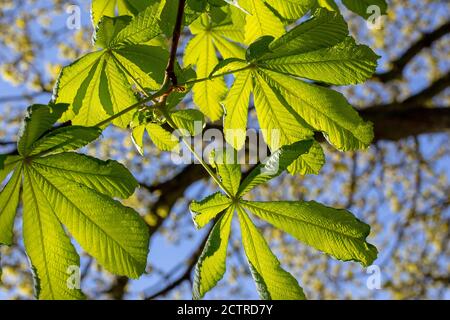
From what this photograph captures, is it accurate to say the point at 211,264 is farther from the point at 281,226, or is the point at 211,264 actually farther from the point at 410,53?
the point at 410,53

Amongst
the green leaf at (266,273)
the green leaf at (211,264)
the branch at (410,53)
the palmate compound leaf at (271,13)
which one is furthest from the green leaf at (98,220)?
the branch at (410,53)

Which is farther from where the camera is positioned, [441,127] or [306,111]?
[441,127]

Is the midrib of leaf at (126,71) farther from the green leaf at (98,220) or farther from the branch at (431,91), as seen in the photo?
the branch at (431,91)

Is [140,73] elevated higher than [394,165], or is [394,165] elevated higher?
[394,165]

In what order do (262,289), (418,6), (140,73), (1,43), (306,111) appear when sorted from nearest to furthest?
(262,289) → (306,111) → (140,73) → (1,43) → (418,6)

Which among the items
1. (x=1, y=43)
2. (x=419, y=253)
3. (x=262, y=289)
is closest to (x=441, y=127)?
(x=419, y=253)

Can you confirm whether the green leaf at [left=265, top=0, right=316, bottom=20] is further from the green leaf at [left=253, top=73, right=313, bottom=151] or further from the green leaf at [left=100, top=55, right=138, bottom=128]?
the green leaf at [left=100, top=55, right=138, bottom=128]

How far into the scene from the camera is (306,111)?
122 centimetres

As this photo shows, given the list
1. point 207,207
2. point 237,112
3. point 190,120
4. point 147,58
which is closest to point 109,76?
point 147,58

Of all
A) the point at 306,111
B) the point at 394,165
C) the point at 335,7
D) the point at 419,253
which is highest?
the point at 394,165

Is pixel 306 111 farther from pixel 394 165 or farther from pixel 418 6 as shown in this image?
pixel 418 6

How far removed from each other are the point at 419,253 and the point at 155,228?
10.1 ft

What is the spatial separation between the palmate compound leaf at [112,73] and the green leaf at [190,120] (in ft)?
0.35

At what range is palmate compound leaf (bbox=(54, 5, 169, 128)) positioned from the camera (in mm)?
1195
